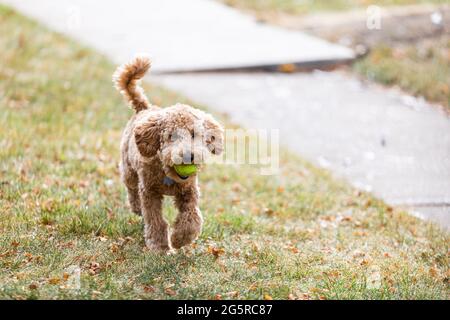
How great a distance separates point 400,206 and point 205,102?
11.9 feet

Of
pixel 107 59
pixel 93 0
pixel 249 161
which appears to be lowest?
pixel 249 161

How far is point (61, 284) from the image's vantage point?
4453 millimetres

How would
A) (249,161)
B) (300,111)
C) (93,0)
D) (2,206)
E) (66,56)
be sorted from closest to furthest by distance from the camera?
(2,206) → (249,161) → (300,111) → (66,56) → (93,0)

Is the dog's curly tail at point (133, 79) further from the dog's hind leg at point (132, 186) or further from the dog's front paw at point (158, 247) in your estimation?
the dog's front paw at point (158, 247)

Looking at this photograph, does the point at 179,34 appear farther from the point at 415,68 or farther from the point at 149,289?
the point at 149,289

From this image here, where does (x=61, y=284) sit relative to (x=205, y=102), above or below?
below

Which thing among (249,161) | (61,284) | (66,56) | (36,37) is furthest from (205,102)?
(61,284)

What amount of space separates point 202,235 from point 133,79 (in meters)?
1.34

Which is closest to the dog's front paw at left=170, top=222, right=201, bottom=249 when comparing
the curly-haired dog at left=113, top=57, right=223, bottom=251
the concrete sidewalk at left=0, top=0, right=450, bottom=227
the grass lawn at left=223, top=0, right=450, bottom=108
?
the curly-haired dog at left=113, top=57, right=223, bottom=251

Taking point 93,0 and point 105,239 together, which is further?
point 93,0

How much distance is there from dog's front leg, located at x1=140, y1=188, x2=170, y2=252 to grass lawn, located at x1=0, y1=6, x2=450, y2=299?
112mm

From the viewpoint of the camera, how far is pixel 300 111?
31.1 ft
